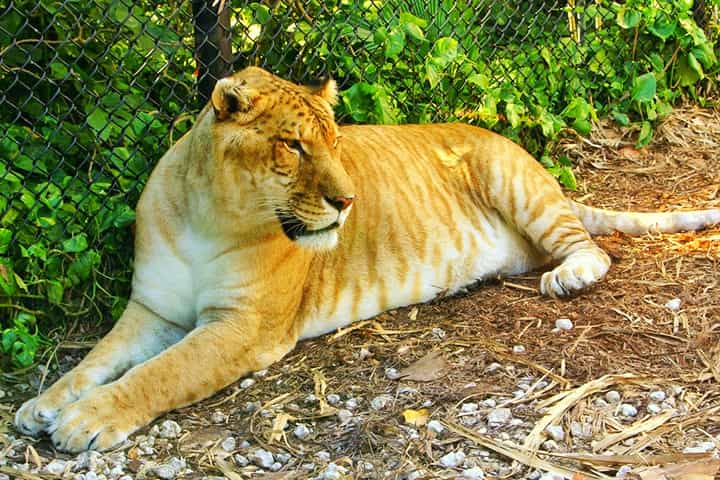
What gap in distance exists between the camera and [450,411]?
12.3 feet

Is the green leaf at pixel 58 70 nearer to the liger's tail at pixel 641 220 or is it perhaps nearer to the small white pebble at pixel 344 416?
the small white pebble at pixel 344 416

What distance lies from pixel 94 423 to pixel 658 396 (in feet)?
6.49

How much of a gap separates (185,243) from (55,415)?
0.82 m

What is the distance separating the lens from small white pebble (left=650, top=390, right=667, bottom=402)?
147 inches

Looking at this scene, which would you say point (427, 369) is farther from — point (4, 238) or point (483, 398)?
point (4, 238)

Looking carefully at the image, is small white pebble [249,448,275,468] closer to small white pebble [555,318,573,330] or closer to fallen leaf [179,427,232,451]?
fallen leaf [179,427,232,451]

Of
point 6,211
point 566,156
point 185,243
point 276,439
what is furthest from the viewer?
point 566,156

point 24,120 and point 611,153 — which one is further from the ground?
point 24,120

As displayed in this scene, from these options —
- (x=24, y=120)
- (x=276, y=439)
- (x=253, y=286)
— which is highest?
(x=24, y=120)

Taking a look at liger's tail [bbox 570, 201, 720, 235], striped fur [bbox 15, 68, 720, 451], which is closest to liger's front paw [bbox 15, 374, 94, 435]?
striped fur [bbox 15, 68, 720, 451]

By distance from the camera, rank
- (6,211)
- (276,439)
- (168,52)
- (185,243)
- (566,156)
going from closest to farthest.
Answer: (276,439), (185,243), (6,211), (168,52), (566,156)

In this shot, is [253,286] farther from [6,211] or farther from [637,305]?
[637,305]

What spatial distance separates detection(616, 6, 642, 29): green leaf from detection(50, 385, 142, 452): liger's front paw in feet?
13.7

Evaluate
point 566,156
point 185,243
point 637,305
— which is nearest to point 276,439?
point 185,243
